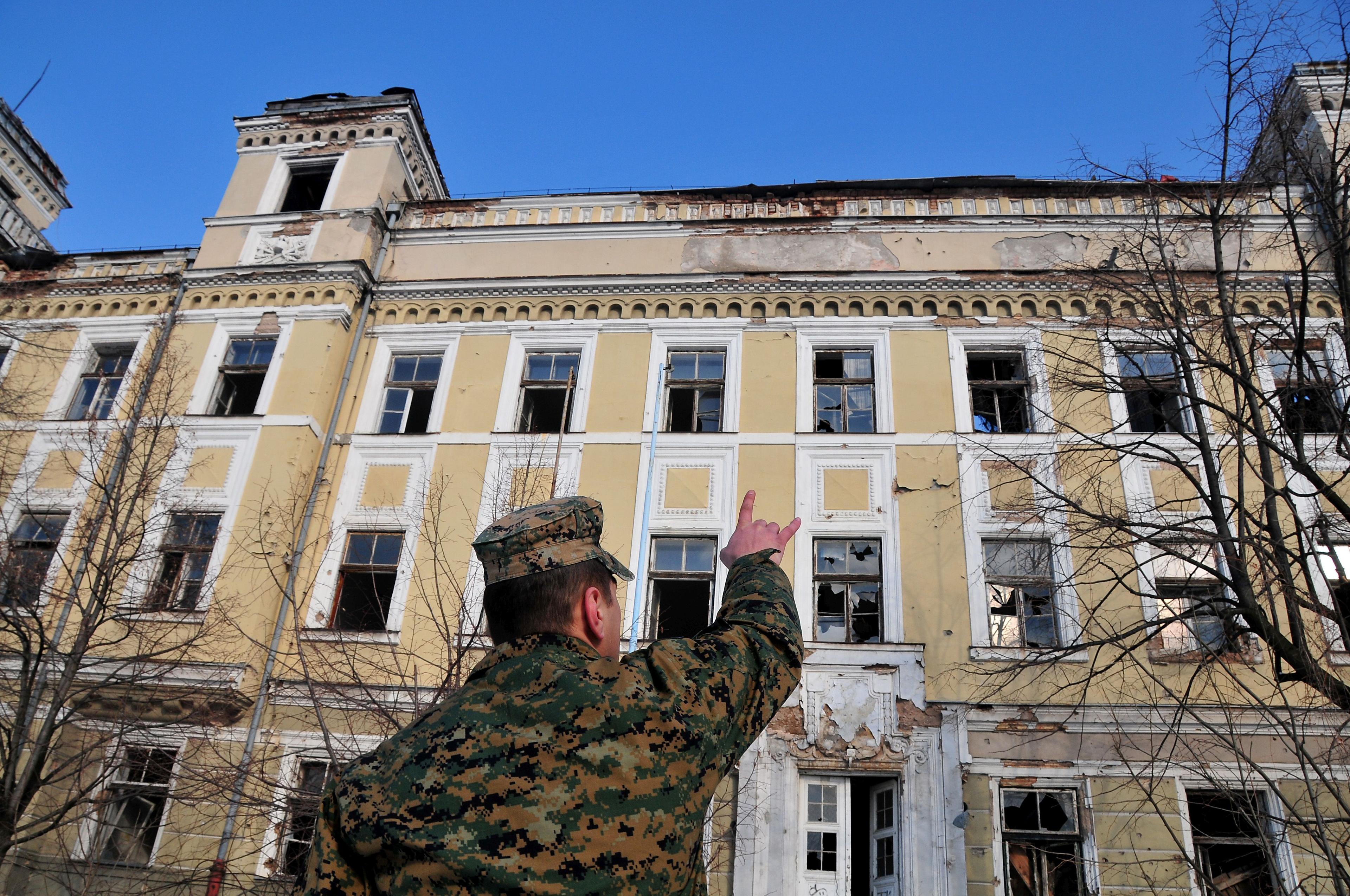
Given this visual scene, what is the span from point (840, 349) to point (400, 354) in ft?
24.4

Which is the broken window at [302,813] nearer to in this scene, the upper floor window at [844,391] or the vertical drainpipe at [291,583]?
the vertical drainpipe at [291,583]

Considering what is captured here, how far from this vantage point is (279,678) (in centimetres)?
1248

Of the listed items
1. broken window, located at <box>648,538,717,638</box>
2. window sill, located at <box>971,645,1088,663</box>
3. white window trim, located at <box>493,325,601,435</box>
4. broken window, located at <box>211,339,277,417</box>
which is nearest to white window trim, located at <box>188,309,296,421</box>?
broken window, located at <box>211,339,277,417</box>

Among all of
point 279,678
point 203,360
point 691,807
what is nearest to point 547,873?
point 691,807

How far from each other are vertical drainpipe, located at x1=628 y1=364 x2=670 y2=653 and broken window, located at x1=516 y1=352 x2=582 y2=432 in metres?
1.40

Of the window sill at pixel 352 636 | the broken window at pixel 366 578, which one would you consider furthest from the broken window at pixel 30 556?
the broken window at pixel 366 578

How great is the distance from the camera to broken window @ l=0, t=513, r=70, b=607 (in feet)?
40.5

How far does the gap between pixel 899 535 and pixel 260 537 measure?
363 inches

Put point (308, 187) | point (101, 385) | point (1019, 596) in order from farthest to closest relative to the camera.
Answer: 1. point (308, 187)
2. point (101, 385)
3. point (1019, 596)

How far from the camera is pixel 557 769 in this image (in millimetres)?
1982

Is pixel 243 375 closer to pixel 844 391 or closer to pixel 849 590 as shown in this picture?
pixel 844 391

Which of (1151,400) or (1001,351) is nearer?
(1151,400)

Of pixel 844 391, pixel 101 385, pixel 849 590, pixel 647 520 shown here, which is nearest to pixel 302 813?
pixel 647 520

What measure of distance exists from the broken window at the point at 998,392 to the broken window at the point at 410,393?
859 cm
